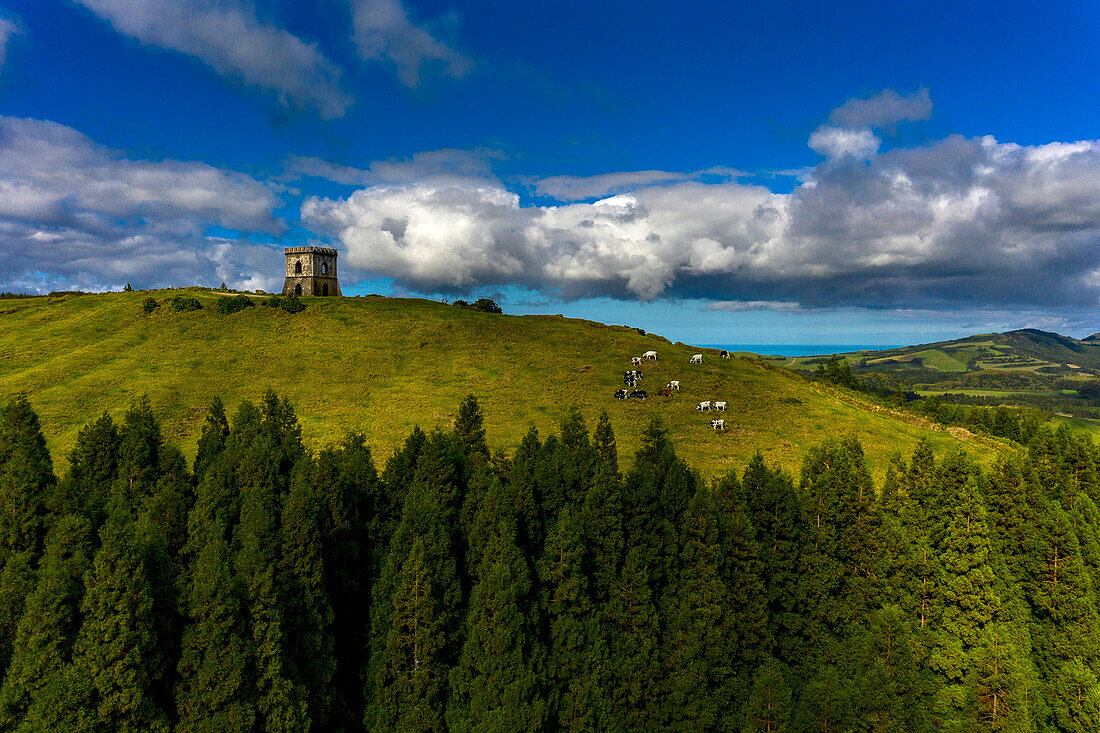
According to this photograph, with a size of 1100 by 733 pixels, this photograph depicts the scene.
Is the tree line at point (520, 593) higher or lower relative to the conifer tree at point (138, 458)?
lower

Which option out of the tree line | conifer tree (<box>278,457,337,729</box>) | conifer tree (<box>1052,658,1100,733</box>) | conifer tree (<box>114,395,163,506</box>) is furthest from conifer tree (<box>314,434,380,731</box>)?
conifer tree (<box>1052,658,1100,733</box>)

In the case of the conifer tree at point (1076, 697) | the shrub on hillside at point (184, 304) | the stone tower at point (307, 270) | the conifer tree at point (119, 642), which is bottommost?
the conifer tree at point (1076, 697)

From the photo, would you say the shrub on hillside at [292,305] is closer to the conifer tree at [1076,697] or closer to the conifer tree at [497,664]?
the conifer tree at [497,664]

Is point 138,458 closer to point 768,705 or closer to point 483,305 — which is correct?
point 768,705

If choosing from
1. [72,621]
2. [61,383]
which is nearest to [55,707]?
[72,621]

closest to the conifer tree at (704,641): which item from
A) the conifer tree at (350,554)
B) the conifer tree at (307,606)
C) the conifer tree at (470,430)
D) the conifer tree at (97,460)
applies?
the conifer tree at (350,554)

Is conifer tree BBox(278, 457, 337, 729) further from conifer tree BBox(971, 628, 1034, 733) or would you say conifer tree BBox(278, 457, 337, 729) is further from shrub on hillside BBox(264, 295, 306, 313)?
shrub on hillside BBox(264, 295, 306, 313)

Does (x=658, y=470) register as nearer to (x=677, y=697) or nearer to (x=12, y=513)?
(x=677, y=697)
